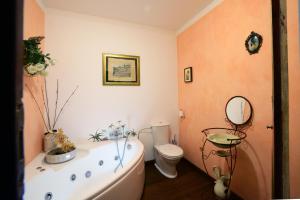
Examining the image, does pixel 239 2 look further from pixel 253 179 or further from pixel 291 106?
pixel 253 179

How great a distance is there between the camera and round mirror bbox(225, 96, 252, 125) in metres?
1.57

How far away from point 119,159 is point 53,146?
0.88 m

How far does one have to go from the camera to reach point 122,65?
2.45 metres

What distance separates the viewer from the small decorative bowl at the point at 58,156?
1.53 meters

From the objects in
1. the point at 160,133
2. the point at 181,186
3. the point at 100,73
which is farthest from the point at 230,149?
the point at 100,73

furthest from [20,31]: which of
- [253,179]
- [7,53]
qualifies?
[253,179]

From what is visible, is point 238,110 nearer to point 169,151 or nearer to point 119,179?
point 169,151

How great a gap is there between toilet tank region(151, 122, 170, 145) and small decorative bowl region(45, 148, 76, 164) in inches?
50.0

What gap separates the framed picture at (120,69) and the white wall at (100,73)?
8 centimetres

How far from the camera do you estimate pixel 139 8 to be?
2086 mm

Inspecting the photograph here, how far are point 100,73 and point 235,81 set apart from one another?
6.35 feet

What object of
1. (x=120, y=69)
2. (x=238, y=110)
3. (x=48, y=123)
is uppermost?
(x=120, y=69)

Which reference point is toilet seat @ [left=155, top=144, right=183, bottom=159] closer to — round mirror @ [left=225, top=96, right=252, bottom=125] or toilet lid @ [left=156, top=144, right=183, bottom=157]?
toilet lid @ [left=156, top=144, right=183, bottom=157]

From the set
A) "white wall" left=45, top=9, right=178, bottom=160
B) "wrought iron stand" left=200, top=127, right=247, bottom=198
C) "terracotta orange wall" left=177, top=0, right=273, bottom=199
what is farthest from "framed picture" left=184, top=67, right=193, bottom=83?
"wrought iron stand" left=200, top=127, right=247, bottom=198
